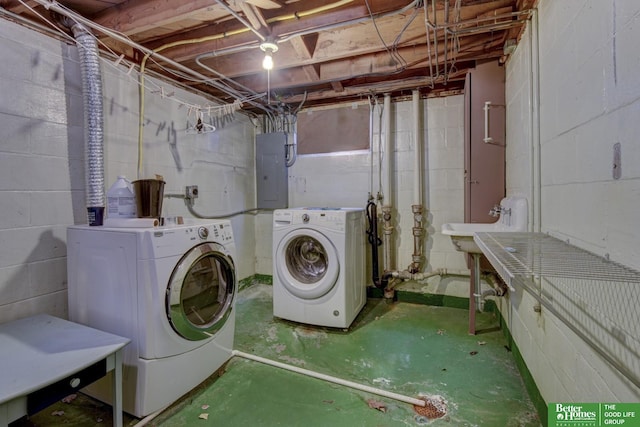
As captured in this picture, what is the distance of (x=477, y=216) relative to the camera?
2424 mm

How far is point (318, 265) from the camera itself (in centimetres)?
266

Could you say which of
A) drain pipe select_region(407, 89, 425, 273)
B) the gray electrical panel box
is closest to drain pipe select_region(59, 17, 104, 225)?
the gray electrical panel box

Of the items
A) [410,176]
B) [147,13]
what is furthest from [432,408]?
[147,13]

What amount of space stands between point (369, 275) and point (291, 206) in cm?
124

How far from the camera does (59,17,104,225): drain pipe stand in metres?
1.82

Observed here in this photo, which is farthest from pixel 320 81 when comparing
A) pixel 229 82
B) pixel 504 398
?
pixel 504 398

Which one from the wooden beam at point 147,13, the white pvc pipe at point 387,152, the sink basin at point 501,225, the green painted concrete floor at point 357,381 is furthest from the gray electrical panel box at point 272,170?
the sink basin at point 501,225

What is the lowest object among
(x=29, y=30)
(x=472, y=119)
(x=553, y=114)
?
(x=553, y=114)

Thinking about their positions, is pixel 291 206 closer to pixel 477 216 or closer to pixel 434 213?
pixel 434 213

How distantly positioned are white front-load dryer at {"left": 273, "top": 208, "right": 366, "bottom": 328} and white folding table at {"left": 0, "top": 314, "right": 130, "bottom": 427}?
132cm

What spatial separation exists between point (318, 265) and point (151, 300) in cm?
148

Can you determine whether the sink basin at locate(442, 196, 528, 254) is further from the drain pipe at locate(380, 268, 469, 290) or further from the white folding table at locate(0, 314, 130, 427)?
the white folding table at locate(0, 314, 130, 427)

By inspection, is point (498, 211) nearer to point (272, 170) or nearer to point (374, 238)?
point (374, 238)

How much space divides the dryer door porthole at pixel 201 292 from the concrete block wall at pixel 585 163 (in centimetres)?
172
